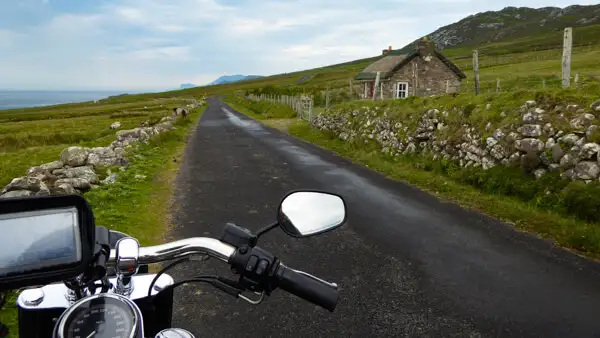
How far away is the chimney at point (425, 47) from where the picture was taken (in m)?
33.9

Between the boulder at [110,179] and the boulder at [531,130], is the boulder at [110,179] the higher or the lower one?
the lower one

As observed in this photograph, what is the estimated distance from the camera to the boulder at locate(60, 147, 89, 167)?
1240 centimetres

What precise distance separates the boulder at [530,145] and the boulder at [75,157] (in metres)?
11.9

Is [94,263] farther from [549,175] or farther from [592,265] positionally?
[549,175]

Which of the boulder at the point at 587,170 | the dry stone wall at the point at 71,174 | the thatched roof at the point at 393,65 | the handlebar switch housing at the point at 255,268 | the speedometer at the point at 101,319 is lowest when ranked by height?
the dry stone wall at the point at 71,174

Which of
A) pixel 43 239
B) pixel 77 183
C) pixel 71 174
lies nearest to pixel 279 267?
pixel 43 239

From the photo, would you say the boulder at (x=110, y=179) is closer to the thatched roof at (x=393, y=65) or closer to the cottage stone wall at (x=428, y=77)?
the cottage stone wall at (x=428, y=77)

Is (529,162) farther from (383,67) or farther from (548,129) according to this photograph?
(383,67)

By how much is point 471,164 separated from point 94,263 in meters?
10.7

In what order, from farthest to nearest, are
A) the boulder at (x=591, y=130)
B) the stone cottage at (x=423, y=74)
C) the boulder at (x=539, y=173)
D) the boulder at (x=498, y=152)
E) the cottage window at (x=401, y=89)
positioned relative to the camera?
the cottage window at (x=401, y=89), the stone cottage at (x=423, y=74), the boulder at (x=498, y=152), the boulder at (x=539, y=173), the boulder at (x=591, y=130)

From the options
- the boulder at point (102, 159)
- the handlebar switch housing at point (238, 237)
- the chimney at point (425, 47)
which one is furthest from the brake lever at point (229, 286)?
the chimney at point (425, 47)

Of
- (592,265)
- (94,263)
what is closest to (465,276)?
(592,265)

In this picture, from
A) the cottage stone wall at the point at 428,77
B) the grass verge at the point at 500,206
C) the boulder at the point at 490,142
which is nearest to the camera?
the grass verge at the point at 500,206

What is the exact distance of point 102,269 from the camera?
5.27ft
